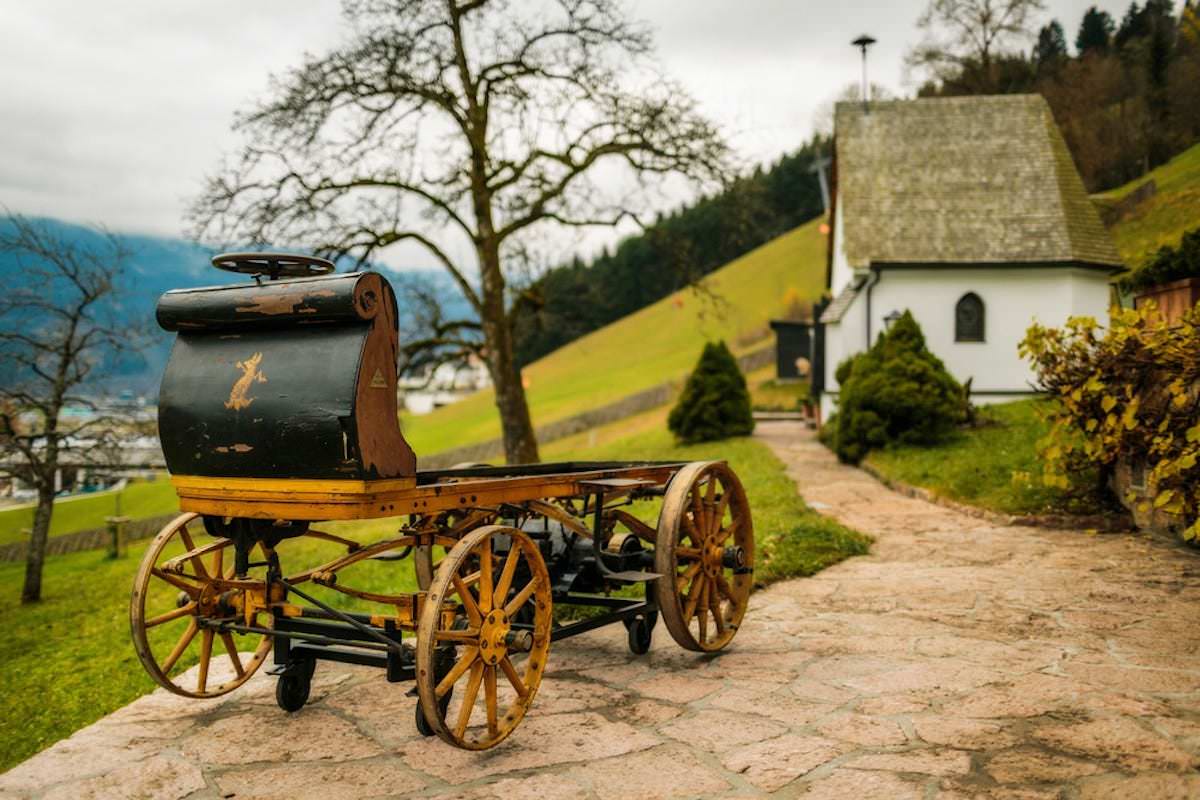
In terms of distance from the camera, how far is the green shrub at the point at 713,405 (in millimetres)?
23375

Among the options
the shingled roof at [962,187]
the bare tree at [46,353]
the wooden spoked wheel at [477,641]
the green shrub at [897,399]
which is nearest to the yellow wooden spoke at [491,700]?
the wooden spoked wheel at [477,641]

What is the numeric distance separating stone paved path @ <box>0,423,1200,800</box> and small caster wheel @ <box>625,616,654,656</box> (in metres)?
0.08

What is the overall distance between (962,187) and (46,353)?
69.6ft

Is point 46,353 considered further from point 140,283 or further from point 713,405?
point 713,405

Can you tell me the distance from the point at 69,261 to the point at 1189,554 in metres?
15.2

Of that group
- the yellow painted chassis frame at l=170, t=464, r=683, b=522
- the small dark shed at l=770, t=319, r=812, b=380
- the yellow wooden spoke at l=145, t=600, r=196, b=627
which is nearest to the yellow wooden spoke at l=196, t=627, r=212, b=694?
the yellow wooden spoke at l=145, t=600, r=196, b=627

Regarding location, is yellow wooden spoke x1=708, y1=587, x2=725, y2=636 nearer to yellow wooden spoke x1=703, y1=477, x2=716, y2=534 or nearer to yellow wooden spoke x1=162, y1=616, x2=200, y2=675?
yellow wooden spoke x1=703, y1=477, x2=716, y2=534

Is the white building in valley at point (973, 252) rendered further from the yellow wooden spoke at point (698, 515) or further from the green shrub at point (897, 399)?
the yellow wooden spoke at point (698, 515)

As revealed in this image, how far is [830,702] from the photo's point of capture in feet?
15.7

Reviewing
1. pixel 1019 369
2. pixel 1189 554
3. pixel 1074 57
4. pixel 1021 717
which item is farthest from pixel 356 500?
pixel 1074 57

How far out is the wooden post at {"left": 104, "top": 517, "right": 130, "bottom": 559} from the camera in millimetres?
20609

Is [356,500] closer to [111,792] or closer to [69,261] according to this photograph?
[111,792]

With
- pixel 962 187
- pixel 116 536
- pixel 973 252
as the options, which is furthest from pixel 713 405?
pixel 116 536

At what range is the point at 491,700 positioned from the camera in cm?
414
